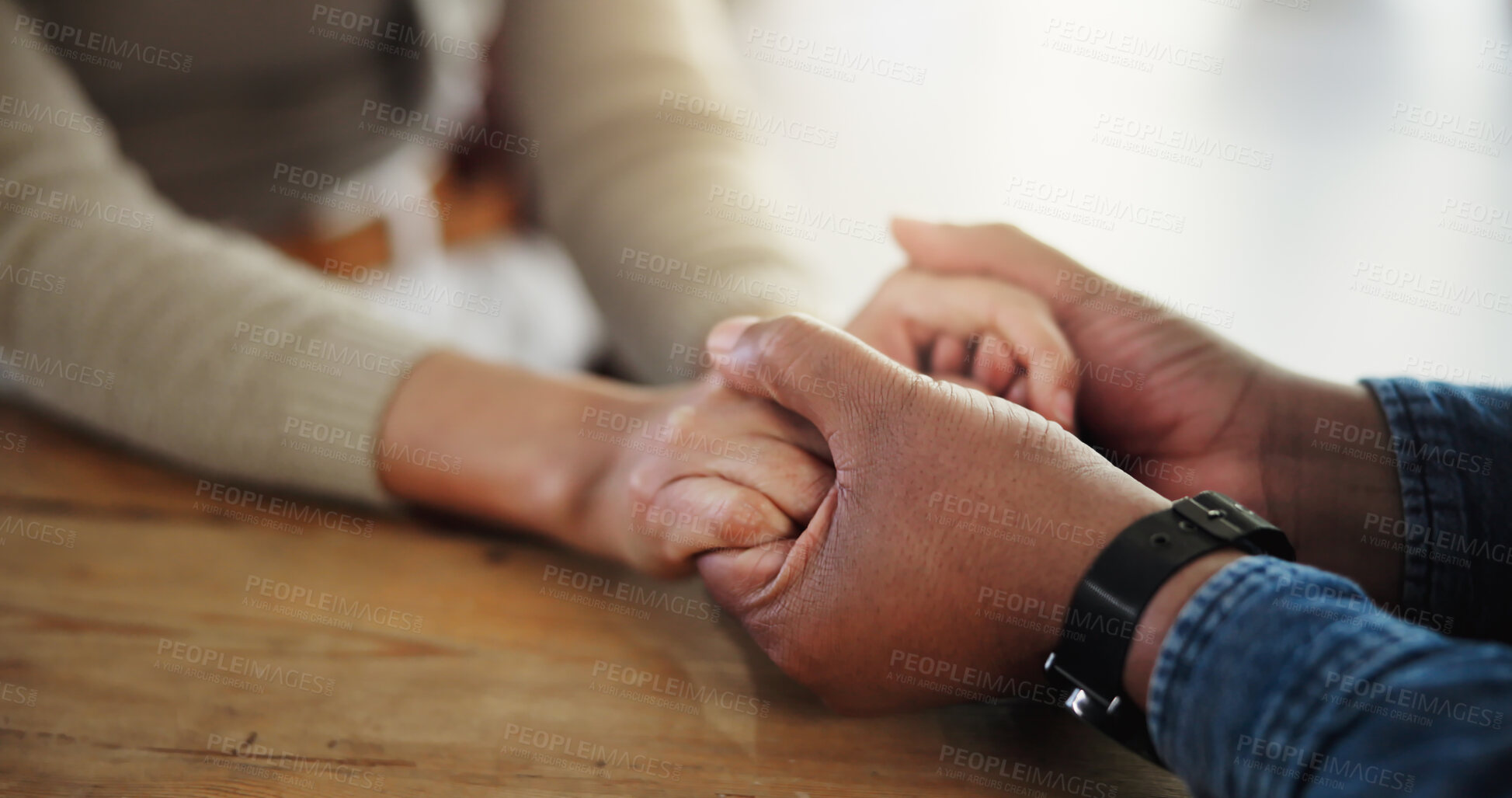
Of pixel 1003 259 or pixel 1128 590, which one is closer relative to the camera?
pixel 1128 590

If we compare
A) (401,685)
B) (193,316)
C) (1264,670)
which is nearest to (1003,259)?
(1264,670)

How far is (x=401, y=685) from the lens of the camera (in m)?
0.45

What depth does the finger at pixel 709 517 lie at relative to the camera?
451 mm

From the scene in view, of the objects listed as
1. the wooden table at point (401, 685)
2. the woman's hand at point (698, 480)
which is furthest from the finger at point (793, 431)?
the wooden table at point (401, 685)

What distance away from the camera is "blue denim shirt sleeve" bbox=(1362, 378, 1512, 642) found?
0.44 m

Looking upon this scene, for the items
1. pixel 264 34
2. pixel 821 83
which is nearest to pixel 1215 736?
pixel 264 34

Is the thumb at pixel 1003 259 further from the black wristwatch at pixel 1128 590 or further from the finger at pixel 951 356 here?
the black wristwatch at pixel 1128 590

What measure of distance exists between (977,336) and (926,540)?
0.66 ft

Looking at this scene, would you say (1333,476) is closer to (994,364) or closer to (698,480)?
(994,364)

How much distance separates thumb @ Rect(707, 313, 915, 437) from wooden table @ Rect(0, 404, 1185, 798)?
5.6 inches

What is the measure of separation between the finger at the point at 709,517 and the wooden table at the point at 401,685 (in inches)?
2.4

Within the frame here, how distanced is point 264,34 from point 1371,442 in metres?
0.94

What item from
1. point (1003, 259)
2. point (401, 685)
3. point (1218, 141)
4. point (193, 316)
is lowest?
point (401, 685)

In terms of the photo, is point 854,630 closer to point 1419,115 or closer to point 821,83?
point 821,83
